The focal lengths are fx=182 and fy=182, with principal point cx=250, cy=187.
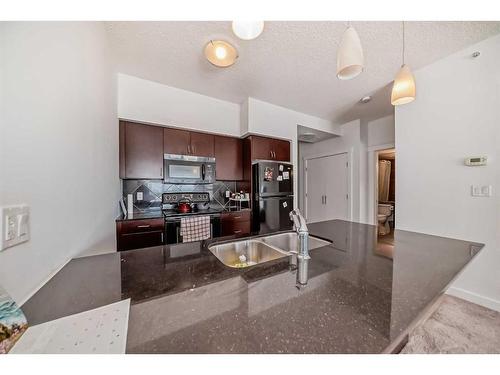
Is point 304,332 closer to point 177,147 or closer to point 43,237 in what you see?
point 43,237

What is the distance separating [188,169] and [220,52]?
1457 mm

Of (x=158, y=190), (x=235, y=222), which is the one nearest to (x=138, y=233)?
(x=158, y=190)

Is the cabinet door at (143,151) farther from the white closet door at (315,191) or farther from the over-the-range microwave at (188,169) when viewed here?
the white closet door at (315,191)

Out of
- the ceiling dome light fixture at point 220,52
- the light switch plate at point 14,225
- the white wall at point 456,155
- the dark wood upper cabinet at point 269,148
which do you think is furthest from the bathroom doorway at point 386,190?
the light switch plate at point 14,225

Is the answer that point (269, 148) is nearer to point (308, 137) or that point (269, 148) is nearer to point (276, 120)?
point (276, 120)

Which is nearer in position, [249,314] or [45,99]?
[249,314]

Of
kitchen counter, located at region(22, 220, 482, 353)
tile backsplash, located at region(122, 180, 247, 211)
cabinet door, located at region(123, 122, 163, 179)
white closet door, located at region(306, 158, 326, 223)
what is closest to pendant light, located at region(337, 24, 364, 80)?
kitchen counter, located at region(22, 220, 482, 353)

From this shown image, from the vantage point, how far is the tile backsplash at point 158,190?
8.06ft

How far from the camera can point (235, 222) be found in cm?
253

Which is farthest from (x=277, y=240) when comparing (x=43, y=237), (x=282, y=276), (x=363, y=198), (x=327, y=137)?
(x=327, y=137)

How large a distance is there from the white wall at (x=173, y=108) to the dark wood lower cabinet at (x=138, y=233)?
1.27m

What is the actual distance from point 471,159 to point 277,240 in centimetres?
205

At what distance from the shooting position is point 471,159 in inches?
67.8

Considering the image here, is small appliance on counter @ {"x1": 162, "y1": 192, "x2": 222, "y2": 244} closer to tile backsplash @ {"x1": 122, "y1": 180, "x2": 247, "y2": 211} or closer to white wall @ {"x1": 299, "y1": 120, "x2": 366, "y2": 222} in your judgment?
tile backsplash @ {"x1": 122, "y1": 180, "x2": 247, "y2": 211}
